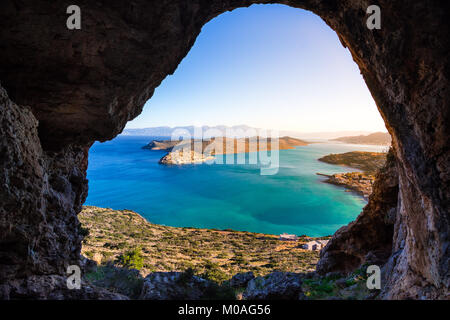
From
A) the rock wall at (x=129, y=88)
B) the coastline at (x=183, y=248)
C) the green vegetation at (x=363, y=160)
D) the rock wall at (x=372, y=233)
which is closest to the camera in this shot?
the rock wall at (x=129, y=88)

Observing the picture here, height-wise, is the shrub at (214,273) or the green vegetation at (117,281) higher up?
the green vegetation at (117,281)

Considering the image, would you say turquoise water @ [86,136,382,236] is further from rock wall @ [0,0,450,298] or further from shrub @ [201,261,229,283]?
rock wall @ [0,0,450,298]

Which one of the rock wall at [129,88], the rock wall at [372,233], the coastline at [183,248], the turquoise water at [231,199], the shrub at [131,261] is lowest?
the turquoise water at [231,199]

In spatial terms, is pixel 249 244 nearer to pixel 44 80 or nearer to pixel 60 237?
pixel 60 237

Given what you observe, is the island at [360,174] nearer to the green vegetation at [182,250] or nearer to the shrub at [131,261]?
the green vegetation at [182,250]

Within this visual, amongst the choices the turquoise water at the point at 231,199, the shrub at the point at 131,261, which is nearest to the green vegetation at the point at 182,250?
the shrub at the point at 131,261
